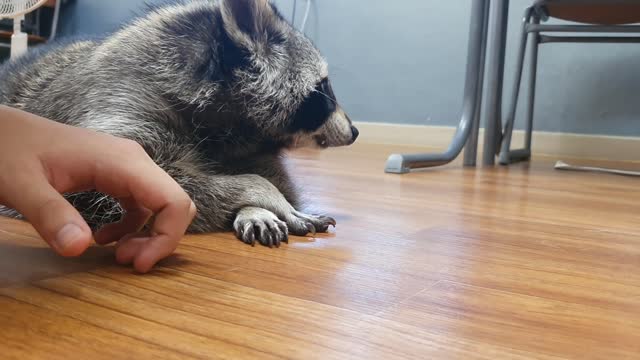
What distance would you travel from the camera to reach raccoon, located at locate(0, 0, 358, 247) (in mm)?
1136

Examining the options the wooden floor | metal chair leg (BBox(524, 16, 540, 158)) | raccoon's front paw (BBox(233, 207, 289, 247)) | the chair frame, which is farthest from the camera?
metal chair leg (BBox(524, 16, 540, 158))

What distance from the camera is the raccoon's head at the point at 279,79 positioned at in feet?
4.00

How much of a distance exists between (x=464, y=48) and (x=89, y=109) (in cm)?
283

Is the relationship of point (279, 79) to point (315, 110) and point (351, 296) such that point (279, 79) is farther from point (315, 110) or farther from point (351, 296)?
point (351, 296)

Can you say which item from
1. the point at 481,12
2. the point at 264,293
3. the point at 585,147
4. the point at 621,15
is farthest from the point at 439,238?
the point at 585,147

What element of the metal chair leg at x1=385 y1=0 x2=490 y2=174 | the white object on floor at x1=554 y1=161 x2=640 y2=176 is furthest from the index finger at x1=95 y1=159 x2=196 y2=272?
the white object on floor at x1=554 y1=161 x2=640 y2=176

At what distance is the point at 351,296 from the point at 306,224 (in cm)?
41

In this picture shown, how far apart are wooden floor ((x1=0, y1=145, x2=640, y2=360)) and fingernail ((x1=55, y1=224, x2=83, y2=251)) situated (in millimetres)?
67

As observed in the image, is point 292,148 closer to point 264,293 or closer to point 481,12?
point 264,293

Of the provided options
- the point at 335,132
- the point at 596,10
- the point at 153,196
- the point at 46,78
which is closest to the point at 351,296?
the point at 153,196

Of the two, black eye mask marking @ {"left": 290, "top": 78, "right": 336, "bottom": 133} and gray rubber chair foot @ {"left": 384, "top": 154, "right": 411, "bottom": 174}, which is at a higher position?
black eye mask marking @ {"left": 290, "top": 78, "right": 336, "bottom": 133}

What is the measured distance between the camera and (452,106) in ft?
12.1

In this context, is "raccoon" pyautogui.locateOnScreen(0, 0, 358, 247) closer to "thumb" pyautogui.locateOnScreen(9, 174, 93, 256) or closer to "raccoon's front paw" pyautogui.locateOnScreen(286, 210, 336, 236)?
"raccoon's front paw" pyautogui.locateOnScreen(286, 210, 336, 236)

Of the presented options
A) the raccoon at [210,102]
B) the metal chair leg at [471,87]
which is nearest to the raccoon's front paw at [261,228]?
the raccoon at [210,102]
